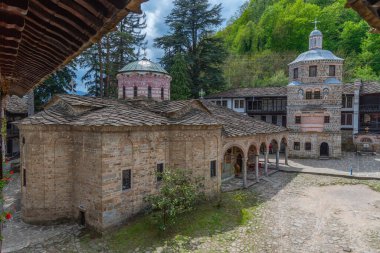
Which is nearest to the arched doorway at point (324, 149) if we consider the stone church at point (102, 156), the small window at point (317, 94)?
the small window at point (317, 94)

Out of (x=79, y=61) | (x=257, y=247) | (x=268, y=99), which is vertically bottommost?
(x=257, y=247)

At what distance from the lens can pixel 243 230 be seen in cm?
1131

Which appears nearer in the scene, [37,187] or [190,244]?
[190,244]

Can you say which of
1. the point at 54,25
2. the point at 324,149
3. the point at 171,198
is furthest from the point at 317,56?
the point at 54,25

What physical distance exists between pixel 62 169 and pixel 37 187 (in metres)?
1.44

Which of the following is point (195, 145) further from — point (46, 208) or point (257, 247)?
point (46, 208)

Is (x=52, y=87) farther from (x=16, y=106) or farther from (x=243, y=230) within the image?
(x=243, y=230)

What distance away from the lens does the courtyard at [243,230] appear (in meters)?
9.93

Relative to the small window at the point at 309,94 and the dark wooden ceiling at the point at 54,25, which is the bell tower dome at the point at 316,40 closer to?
the small window at the point at 309,94

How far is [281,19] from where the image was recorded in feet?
155

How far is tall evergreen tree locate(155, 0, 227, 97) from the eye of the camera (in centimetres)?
3581

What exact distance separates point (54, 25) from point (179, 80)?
29.8 metres

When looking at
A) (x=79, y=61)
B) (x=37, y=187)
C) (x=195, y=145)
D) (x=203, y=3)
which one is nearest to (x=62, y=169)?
(x=37, y=187)

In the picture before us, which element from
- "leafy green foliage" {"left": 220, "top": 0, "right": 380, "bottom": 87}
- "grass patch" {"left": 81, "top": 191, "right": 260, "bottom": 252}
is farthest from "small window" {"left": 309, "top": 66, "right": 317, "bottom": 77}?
"grass patch" {"left": 81, "top": 191, "right": 260, "bottom": 252}
